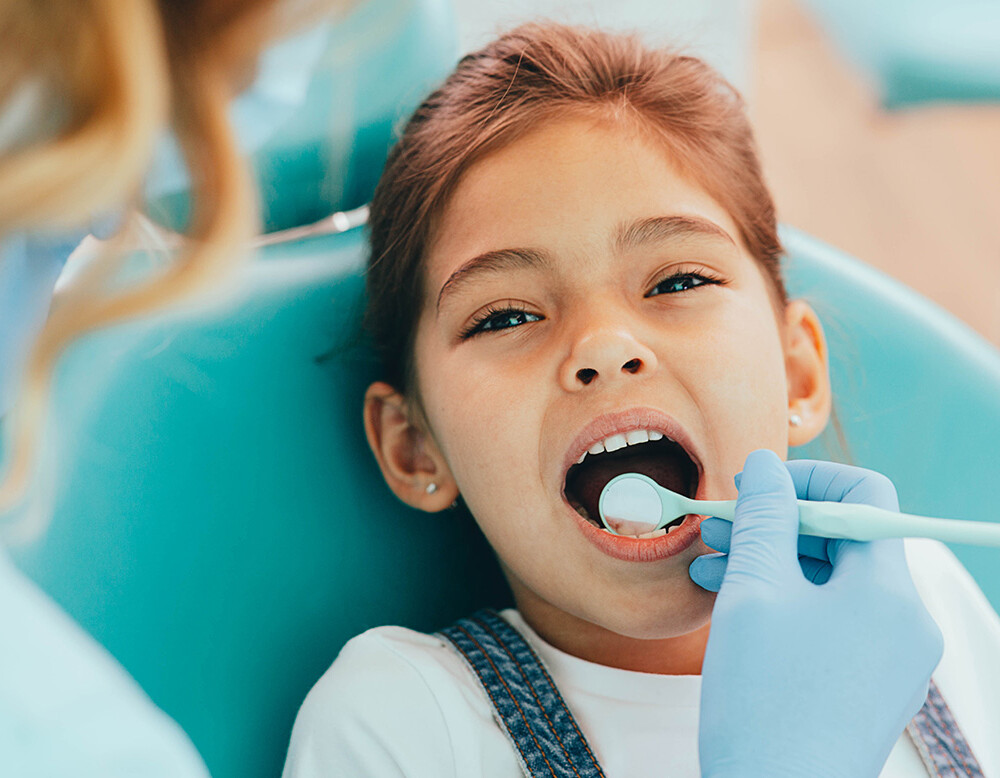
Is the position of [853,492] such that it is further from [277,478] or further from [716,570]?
[277,478]

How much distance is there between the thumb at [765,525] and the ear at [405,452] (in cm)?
33

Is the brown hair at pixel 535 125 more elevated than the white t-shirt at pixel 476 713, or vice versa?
the brown hair at pixel 535 125

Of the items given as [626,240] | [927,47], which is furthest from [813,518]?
[927,47]

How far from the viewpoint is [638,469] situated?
87 centimetres

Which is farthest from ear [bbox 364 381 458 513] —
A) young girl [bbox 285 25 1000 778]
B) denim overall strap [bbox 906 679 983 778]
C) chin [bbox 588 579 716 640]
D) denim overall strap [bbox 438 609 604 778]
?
denim overall strap [bbox 906 679 983 778]

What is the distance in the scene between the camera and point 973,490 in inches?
40.9

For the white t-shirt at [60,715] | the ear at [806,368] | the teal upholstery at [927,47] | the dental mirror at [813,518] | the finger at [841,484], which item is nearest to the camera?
the white t-shirt at [60,715]

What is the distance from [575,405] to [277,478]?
318mm

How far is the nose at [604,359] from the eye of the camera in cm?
76

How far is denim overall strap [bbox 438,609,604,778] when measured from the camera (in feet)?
A: 2.64

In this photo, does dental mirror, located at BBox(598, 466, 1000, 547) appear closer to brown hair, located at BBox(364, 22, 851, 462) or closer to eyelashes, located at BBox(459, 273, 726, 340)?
eyelashes, located at BBox(459, 273, 726, 340)

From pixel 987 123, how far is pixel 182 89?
2779 millimetres

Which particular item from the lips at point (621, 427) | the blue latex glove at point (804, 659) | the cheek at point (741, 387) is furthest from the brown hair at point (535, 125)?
the blue latex glove at point (804, 659)

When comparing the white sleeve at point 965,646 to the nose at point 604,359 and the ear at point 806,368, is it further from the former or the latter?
the nose at point 604,359
